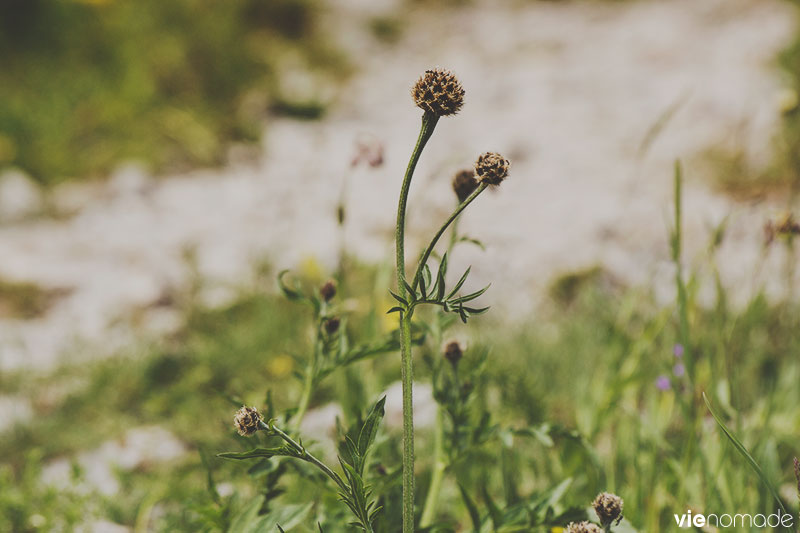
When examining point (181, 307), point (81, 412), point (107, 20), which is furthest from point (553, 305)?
point (107, 20)

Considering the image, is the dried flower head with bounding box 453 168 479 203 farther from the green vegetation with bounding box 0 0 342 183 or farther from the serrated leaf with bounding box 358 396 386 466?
the green vegetation with bounding box 0 0 342 183

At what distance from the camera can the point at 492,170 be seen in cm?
73

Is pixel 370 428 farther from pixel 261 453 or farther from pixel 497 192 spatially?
Result: pixel 497 192

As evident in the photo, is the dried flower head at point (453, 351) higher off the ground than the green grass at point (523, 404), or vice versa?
the dried flower head at point (453, 351)

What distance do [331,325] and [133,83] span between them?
12.2 ft

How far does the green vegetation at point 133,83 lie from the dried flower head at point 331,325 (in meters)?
3.15

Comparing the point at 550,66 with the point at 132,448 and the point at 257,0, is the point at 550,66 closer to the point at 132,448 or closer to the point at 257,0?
the point at 257,0

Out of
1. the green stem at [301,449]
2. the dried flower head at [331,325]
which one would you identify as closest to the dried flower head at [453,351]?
the dried flower head at [331,325]

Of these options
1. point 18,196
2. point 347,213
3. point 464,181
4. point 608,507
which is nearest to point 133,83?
point 18,196

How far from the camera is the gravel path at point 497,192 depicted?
9.07ft

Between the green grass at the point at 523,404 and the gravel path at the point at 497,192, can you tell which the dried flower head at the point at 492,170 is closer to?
the green grass at the point at 523,404

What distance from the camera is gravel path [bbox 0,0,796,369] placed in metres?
2.76

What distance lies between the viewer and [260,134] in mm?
4191

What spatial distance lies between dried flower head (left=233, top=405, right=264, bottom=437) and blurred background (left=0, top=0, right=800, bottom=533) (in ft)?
1.23
